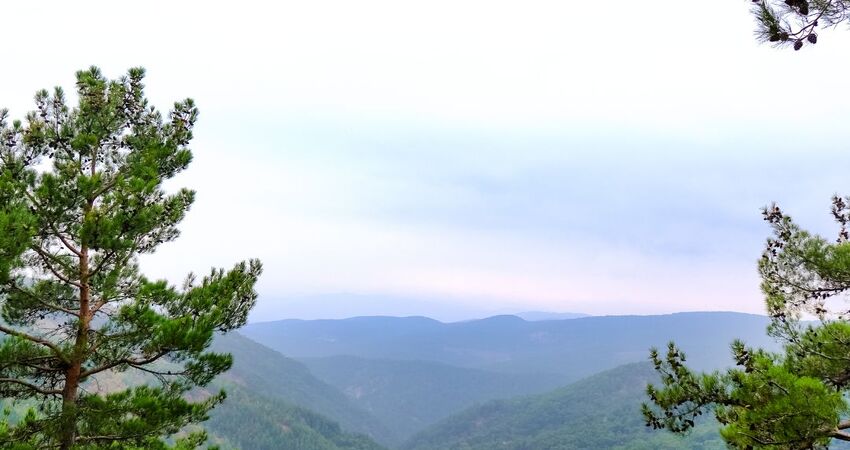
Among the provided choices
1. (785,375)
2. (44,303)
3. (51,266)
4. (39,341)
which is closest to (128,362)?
(39,341)

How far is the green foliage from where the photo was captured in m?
5.40

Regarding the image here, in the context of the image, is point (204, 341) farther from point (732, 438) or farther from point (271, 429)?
point (271, 429)

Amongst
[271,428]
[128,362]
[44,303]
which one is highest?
[44,303]

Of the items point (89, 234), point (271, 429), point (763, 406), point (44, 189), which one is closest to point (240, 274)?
point (89, 234)

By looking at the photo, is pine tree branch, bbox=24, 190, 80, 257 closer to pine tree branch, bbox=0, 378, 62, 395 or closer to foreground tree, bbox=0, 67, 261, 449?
foreground tree, bbox=0, 67, 261, 449

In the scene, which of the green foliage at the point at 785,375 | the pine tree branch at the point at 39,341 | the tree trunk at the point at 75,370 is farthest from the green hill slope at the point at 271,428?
the green foliage at the point at 785,375

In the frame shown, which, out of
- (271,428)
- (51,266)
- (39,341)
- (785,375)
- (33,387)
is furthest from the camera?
(271,428)

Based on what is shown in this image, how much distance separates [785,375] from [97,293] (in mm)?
10446

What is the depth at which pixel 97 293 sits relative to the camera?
8.44 m

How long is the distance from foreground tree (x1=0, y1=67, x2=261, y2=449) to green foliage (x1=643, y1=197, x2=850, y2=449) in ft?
26.0

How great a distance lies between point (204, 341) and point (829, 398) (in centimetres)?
870

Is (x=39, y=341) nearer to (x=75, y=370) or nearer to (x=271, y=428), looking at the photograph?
(x=75, y=370)

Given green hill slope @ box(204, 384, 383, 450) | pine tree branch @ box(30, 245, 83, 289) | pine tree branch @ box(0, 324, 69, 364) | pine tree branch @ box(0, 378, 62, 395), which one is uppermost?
pine tree branch @ box(30, 245, 83, 289)

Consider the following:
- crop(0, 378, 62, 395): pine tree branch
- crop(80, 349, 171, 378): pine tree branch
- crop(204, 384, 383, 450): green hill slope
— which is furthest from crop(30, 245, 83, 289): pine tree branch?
crop(204, 384, 383, 450): green hill slope
